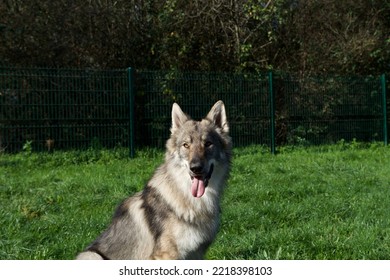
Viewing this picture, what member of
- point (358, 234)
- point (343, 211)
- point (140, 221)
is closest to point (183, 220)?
point (140, 221)

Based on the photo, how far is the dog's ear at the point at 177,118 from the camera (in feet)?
16.5

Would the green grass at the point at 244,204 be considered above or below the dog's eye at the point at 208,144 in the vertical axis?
below

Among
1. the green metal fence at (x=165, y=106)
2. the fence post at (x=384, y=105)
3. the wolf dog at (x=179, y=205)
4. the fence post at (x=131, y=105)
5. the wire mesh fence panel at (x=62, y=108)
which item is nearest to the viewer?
the wolf dog at (x=179, y=205)

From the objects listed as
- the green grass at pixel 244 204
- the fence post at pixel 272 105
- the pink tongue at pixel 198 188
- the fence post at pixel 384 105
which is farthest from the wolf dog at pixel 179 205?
the fence post at pixel 384 105

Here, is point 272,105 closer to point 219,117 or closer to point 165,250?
point 219,117

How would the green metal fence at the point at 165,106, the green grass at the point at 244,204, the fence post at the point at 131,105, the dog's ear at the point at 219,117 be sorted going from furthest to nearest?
the fence post at the point at 131,105 < the green metal fence at the point at 165,106 < the green grass at the point at 244,204 < the dog's ear at the point at 219,117

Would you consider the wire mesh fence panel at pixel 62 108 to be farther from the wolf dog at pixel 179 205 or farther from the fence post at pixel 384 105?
the fence post at pixel 384 105

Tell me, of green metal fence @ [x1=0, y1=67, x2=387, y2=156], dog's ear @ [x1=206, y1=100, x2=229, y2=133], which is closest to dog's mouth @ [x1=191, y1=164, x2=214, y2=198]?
dog's ear @ [x1=206, y1=100, x2=229, y2=133]

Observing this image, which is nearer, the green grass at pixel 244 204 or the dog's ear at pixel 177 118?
the dog's ear at pixel 177 118

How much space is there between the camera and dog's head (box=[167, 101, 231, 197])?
464cm

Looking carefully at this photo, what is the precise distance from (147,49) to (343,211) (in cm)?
974

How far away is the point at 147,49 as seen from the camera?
15617 mm

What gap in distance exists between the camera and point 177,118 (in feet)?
16.6
